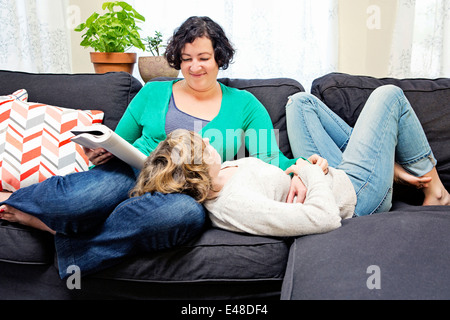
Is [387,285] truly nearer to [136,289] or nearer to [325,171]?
[325,171]

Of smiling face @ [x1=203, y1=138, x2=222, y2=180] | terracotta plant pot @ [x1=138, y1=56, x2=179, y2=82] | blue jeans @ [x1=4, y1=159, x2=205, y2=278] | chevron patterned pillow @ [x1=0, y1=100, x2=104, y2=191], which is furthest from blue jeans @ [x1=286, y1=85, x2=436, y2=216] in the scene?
chevron patterned pillow @ [x1=0, y1=100, x2=104, y2=191]

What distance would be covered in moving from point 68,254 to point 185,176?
41 centimetres

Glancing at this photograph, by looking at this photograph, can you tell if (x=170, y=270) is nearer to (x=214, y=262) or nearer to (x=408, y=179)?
(x=214, y=262)

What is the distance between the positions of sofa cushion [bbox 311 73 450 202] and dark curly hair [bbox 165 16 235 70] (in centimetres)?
49

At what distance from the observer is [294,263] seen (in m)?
1.08

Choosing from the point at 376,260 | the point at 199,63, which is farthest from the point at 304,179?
Answer: the point at 199,63

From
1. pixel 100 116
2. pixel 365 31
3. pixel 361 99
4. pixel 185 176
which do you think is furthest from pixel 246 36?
pixel 185 176

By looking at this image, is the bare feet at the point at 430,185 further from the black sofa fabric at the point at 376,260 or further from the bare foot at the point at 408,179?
the black sofa fabric at the point at 376,260

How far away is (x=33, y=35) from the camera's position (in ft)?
7.86

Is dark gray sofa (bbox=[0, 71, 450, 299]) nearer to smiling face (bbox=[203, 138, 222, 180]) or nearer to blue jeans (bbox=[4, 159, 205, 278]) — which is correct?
blue jeans (bbox=[4, 159, 205, 278])

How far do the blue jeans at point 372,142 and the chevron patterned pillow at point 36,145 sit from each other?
0.90 m

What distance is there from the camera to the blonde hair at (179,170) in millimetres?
1153

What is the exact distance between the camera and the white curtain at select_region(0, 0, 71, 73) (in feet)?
7.76

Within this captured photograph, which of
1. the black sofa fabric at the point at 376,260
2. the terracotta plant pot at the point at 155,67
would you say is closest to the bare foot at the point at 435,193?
the black sofa fabric at the point at 376,260
